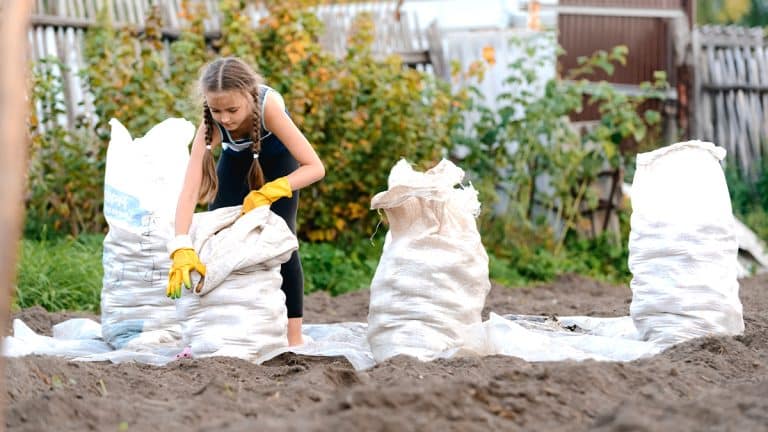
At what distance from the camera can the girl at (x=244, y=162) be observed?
4.01 m

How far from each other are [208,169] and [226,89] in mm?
400

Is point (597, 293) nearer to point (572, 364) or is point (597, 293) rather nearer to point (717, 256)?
point (717, 256)

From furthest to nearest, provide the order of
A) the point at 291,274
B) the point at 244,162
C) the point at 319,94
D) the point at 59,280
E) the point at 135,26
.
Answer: the point at 135,26
the point at 319,94
the point at 59,280
the point at 291,274
the point at 244,162

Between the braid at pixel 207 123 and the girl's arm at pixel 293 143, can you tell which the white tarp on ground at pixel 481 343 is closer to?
the girl's arm at pixel 293 143

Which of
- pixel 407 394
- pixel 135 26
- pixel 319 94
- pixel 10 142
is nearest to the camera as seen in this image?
pixel 10 142

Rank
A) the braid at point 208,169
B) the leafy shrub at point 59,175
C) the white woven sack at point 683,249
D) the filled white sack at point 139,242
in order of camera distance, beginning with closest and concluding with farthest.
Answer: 1. the white woven sack at point 683,249
2. the braid at point 208,169
3. the filled white sack at point 139,242
4. the leafy shrub at point 59,175

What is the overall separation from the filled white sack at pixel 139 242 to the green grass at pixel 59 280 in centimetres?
141

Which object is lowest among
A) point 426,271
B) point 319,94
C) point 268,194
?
point 426,271

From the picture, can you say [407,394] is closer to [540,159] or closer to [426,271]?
[426,271]

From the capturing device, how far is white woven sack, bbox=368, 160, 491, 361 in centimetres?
388

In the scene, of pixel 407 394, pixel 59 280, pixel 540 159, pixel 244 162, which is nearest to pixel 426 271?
pixel 244 162

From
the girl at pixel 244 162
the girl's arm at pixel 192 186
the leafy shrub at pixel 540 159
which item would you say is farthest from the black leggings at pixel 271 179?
the leafy shrub at pixel 540 159

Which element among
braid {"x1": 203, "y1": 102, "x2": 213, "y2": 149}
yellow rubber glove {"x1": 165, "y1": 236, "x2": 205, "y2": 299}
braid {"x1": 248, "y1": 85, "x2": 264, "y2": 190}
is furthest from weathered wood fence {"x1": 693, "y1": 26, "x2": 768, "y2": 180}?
yellow rubber glove {"x1": 165, "y1": 236, "x2": 205, "y2": 299}

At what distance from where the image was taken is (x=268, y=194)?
411 centimetres
